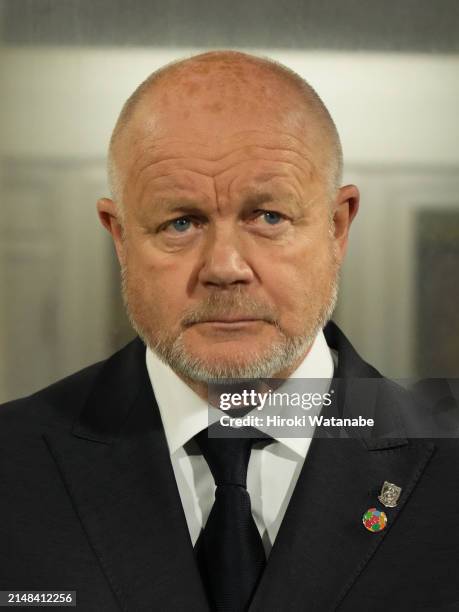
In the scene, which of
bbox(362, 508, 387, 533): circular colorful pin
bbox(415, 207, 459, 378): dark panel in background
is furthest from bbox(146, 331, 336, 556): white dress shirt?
bbox(415, 207, 459, 378): dark panel in background

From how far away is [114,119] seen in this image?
136 cm

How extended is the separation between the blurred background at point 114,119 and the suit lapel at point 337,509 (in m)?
0.19

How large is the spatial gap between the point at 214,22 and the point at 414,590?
0.88 metres

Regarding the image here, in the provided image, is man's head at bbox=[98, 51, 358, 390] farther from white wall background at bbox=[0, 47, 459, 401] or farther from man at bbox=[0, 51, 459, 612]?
white wall background at bbox=[0, 47, 459, 401]

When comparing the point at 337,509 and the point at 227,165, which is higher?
the point at 227,165

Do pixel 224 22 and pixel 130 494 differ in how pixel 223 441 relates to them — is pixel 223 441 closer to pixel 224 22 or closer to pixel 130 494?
pixel 130 494

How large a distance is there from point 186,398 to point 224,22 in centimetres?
59

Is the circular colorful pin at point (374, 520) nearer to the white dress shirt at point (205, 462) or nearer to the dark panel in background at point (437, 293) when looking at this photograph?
the white dress shirt at point (205, 462)

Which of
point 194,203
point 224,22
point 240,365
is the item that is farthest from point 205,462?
point 224,22

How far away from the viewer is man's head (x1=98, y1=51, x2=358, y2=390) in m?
1.16

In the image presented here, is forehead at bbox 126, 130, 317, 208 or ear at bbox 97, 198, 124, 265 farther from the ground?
forehead at bbox 126, 130, 317, 208

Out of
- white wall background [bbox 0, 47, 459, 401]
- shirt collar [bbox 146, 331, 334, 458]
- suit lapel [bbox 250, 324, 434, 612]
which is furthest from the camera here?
white wall background [bbox 0, 47, 459, 401]

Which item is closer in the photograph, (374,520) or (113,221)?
(374,520)

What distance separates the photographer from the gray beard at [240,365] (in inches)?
46.7
